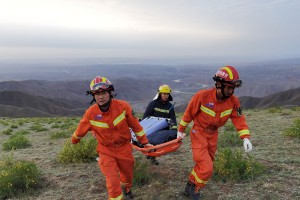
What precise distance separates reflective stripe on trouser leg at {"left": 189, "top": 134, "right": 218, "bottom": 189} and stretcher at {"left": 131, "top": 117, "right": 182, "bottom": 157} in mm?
615

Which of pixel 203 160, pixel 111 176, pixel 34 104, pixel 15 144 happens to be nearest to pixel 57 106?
pixel 34 104

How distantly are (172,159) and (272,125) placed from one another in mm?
6416

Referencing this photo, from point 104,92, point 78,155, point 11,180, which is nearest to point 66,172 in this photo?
point 78,155

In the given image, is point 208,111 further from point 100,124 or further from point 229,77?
point 100,124

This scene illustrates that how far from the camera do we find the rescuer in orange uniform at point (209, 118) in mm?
5727

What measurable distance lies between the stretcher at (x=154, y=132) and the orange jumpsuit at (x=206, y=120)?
0.55 m

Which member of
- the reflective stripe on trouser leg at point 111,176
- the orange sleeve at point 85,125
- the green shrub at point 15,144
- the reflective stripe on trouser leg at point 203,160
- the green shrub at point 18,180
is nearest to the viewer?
the reflective stripe on trouser leg at point 111,176

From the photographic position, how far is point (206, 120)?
237 inches

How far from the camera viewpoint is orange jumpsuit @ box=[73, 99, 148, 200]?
5.79 meters

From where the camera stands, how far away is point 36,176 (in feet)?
24.5

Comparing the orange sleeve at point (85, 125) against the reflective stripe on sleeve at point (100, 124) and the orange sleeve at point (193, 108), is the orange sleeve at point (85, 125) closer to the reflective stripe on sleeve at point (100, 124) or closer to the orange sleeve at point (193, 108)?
the reflective stripe on sleeve at point (100, 124)

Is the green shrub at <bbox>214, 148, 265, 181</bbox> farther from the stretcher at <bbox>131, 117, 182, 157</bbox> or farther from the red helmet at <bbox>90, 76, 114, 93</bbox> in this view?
the red helmet at <bbox>90, 76, 114, 93</bbox>

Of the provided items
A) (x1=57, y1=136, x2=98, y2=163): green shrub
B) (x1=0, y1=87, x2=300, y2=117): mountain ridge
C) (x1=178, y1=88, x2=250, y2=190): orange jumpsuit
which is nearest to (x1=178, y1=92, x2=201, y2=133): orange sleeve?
(x1=178, y1=88, x2=250, y2=190): orange jumpsuit

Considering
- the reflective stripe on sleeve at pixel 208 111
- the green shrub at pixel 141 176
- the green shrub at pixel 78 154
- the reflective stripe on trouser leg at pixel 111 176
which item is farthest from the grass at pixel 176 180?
the reflective stripe on sleeve at pixel 208 111
